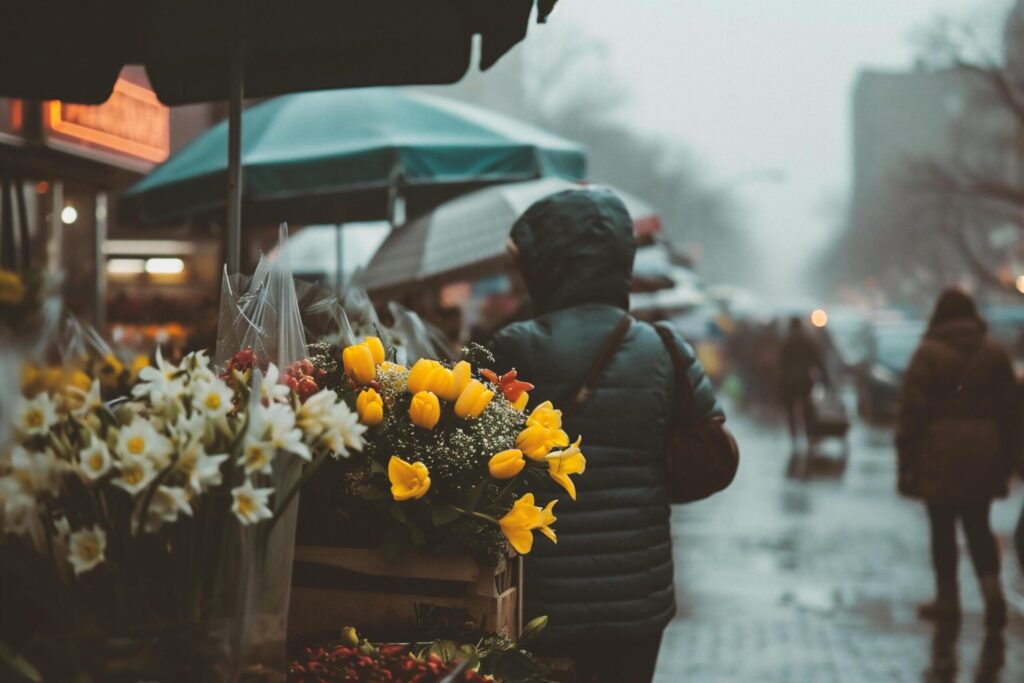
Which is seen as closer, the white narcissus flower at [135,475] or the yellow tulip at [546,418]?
the white narcissus flower at [135,475]

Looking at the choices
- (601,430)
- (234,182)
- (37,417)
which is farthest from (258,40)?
(37,417)

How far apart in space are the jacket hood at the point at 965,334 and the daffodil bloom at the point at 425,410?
19.5 feet

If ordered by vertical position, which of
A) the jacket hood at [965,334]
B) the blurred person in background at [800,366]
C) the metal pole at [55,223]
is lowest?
the blurred person in background at [800,366]

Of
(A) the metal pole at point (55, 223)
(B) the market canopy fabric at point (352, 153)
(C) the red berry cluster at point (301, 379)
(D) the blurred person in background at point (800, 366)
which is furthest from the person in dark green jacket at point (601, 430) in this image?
(D) the blurred person in background at point (800, 366)

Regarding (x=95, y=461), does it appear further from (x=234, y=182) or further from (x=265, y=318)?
(x=234, y=182)

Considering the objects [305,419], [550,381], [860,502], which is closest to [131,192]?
[550,381]

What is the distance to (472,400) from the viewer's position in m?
2.98

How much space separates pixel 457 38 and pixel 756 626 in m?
4.86

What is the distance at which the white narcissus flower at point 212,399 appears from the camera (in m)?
2.18

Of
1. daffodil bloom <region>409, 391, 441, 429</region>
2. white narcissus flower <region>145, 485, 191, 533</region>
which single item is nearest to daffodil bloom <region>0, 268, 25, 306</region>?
white narcissus flower <region>145, 485, 191, 533</region>

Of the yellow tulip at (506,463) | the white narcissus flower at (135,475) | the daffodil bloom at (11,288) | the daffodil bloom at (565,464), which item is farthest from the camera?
the daffodil bloom at (565,464)

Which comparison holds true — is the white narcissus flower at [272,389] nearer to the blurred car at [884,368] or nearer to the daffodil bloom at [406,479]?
the daffodil bloom at [406,479]

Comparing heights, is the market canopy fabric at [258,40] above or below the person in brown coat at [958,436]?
above

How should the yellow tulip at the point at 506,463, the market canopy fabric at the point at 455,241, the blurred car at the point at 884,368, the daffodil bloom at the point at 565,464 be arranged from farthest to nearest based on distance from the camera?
the blurred car at the point at 884,368, the market canopy fabric at the point at 455,241, the daffodil bloom at the point at 565,464, the yellow tulip at the point at 506,463
